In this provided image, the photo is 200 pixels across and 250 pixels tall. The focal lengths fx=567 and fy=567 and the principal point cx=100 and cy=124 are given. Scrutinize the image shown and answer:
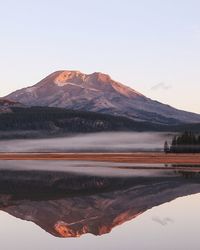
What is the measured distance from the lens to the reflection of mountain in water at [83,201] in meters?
27.5

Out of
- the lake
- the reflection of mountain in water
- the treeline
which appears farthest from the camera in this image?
the treeline

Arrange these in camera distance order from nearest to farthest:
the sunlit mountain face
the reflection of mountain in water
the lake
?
the lake → the sunlit mountain face → the reflection of mountain in water

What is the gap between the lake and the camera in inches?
872

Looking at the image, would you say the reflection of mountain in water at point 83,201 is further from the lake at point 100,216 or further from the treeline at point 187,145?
the treeline at point 187,145

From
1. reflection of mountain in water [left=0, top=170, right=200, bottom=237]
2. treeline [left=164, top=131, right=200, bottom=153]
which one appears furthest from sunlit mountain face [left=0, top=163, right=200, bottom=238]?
treeline [left=164, top=131, right=200, bottom=153]

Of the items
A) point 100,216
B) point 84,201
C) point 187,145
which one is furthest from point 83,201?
point 187,145

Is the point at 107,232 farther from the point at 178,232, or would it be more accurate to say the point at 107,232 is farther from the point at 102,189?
Result: the point at 102,189

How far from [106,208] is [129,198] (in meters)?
6.05

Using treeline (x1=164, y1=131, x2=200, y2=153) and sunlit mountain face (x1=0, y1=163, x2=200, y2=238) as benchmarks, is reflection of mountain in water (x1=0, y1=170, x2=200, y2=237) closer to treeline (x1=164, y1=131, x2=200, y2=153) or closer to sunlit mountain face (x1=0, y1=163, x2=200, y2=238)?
sunlit mountain face (x1=0, y1=163, x2=200, y2=238)

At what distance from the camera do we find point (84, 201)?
38312 mm

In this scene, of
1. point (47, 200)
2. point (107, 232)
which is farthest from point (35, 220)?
point (47, 200)

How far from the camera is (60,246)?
70.8 feet

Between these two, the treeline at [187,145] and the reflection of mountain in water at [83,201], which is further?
the treeline at [187,145]

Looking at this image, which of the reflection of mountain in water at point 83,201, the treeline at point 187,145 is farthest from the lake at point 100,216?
the treeline at point 187,145
